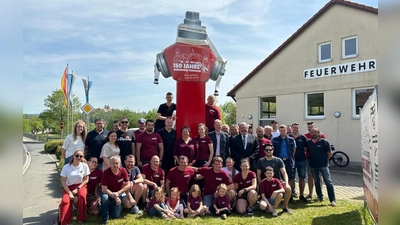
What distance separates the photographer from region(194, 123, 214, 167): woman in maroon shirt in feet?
23.6

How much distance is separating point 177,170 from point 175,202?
66 cm

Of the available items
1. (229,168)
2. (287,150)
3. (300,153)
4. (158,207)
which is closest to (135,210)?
(158,207)

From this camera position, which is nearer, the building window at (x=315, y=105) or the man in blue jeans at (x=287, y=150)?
the man in blue jeans at (x=287, y=150)

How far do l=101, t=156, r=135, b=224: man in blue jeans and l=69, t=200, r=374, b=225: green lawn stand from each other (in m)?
0.24

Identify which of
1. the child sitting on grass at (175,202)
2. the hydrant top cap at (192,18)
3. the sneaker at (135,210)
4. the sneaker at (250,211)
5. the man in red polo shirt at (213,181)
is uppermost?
the hydrant top cap at (192,18)

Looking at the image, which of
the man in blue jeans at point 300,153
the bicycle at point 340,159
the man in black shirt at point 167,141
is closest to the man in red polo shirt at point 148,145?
the man in black shirt at point 167,141

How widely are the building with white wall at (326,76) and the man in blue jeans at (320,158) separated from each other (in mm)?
7252

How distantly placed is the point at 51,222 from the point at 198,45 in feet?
16.7

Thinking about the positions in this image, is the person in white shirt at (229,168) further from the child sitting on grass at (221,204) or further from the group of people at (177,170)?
the child sitting on grass at (221,204)

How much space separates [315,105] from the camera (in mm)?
16422

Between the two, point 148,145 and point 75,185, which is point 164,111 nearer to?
point 148,145

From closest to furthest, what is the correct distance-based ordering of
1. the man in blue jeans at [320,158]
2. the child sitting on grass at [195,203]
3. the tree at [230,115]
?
the child sitting on grass at [195,203] < the man in blue jeans at [320,158] < the tree at [230,115]

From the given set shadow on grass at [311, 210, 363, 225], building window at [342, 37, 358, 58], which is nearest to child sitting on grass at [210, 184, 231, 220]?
shadow on grass at [311, 210, 363, 225]

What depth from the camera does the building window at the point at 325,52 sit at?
51.5 ft
